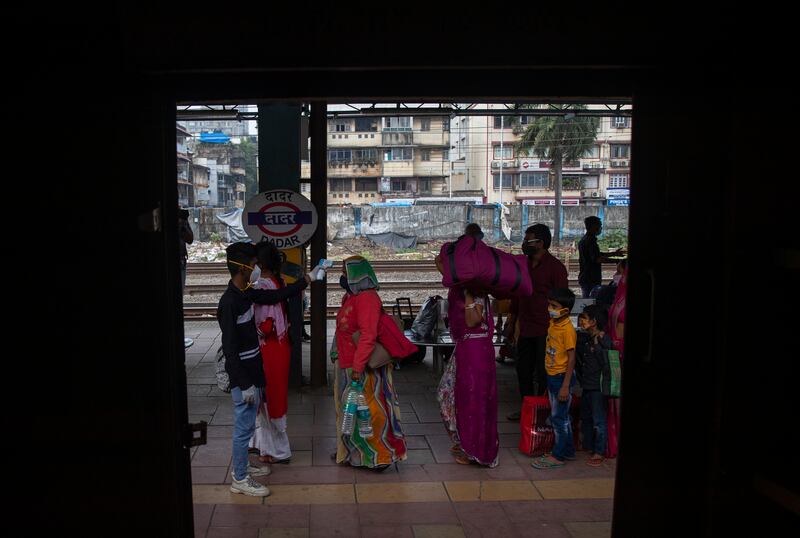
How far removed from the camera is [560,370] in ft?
17.2

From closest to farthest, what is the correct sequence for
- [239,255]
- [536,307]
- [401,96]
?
[401,96], [239,255], [536,307]

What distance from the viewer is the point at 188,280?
18219 millimetres

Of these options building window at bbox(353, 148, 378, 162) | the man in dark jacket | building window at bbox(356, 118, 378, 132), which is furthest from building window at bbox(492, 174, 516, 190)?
the man in dark jacket

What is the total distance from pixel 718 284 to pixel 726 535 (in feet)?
2.61

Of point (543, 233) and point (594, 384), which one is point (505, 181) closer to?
point (543, 233)

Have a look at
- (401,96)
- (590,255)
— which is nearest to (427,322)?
(590,255)

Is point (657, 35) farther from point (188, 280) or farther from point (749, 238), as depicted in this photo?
A: point (188, 280)

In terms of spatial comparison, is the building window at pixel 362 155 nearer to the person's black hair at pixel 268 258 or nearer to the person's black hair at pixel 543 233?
the person's black hair at pixel 543 233

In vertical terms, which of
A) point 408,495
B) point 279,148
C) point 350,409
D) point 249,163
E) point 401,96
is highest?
point 249,163

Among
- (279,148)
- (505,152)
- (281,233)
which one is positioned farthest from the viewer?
(505,152)

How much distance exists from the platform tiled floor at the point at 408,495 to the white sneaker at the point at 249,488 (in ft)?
0.14

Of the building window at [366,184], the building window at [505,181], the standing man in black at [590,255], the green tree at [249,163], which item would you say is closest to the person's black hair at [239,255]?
the standing man in black at [590,255]

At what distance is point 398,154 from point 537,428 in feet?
144

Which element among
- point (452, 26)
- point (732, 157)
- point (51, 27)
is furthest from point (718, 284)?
point (51, 27)
